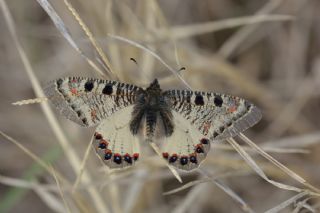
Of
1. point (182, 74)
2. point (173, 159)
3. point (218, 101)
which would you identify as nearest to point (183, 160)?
point (173, 159)

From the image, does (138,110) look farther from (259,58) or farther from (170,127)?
(259,58)

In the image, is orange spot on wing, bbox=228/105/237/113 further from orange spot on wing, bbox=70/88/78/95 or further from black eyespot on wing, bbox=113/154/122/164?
orange spot on wing, bbox=70/88/78/95

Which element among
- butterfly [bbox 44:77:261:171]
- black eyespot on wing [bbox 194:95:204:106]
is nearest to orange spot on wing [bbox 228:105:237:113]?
butterfly [bbox 44:77:261:171]

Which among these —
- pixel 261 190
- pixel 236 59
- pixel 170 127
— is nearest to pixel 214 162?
pixel 170 127

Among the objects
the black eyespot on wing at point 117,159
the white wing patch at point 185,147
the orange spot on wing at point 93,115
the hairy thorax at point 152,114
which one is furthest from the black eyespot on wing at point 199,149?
the orange spot on wing at point 93,115

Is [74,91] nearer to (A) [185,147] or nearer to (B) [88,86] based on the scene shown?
(B) [88,86]

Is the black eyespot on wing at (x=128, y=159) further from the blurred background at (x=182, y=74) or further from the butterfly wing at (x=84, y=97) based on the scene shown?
the blurred background at (x=182, y=74)

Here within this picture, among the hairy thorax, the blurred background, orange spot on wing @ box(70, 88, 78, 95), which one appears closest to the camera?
orange spot on wing @ box(70, 88, 78, 95)
